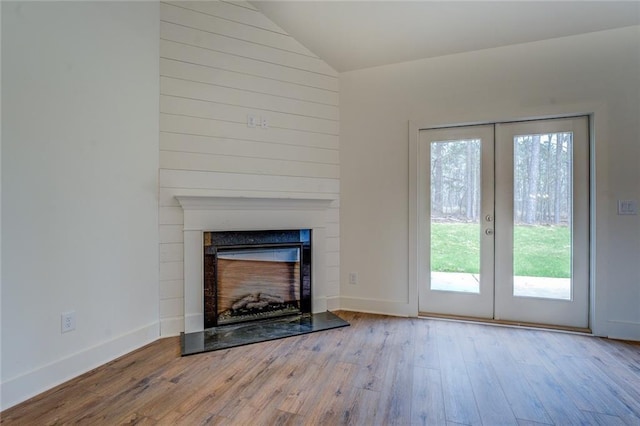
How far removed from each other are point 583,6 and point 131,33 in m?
3.50

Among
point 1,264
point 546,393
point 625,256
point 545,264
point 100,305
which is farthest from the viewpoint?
point 545,264

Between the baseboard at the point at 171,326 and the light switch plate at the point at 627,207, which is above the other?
the light switch plate at the point at 627,207

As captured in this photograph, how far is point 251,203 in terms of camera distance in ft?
9.70

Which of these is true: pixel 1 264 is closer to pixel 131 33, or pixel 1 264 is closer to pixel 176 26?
pixel 131 33

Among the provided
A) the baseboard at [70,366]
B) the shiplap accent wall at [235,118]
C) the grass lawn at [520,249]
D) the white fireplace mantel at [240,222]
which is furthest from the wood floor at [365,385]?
the shiplap accent wall at [235,118]

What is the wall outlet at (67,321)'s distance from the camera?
1.98m

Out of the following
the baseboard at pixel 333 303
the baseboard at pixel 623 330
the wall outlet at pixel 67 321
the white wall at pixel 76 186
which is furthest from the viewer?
the baseboard at pixel 333 303

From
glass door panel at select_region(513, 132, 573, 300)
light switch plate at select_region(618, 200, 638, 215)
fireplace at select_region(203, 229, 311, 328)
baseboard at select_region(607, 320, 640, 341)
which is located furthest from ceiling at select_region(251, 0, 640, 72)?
baseboard at select_region(607, 320, 640, 341)

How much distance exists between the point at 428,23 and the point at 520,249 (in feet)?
7.27

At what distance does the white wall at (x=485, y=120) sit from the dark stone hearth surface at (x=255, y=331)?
511 millimetres

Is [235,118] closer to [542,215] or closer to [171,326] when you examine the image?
[171,326]

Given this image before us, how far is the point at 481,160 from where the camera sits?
307cm

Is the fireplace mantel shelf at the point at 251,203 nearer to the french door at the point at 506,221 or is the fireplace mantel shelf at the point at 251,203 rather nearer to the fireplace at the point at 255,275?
the fireplace at the point at 255,275

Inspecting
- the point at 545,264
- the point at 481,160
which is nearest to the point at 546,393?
the point at 545,264
